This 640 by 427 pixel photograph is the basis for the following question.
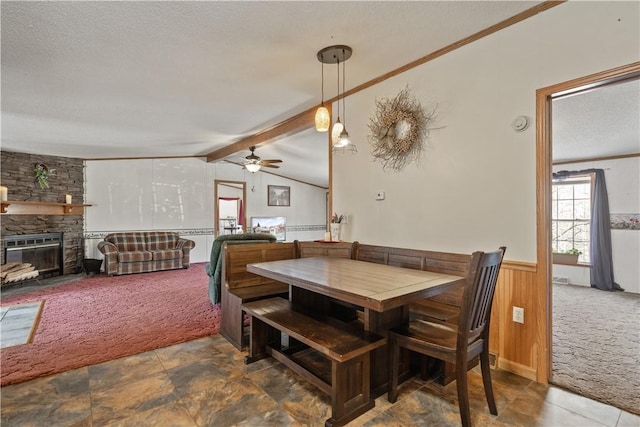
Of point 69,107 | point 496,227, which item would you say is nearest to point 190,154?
point 69,107

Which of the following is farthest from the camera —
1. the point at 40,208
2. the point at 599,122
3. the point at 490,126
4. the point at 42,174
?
the point at 42,174

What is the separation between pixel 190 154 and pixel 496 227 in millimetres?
6630

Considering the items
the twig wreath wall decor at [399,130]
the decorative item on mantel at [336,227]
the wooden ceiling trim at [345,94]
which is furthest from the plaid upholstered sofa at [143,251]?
the twig wreath wall decor at [399,130]

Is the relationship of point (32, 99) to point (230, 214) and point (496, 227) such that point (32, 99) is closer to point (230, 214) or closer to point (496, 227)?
point (496, 227)

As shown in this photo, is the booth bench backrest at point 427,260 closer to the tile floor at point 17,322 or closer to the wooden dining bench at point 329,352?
the wooden dining bench at point 329,352

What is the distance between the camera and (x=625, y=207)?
15.9 feet

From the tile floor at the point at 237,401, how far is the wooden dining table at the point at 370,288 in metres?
0.36

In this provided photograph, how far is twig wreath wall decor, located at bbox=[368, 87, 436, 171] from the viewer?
2.85 metres

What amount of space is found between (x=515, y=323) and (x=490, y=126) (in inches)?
59.1

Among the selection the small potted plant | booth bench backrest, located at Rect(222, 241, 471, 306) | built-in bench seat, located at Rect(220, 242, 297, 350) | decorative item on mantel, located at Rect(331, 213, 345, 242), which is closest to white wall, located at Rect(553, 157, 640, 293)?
the small potted plant

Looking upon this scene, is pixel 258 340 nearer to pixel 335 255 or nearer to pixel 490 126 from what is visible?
pixel 335 255

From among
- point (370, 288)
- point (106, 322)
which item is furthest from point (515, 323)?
point (106, 322)

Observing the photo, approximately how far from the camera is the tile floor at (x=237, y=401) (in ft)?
5.80

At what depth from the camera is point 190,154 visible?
7.15 m
